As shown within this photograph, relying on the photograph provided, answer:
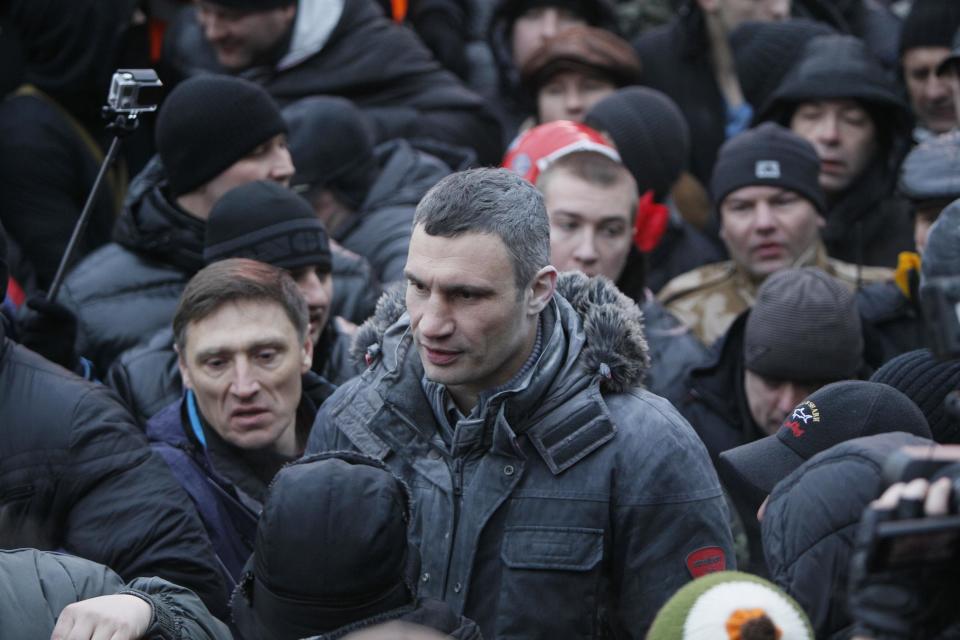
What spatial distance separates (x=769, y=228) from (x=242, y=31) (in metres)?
2.50

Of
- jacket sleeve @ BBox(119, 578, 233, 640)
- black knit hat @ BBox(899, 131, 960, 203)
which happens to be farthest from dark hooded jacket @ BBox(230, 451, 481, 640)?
black knit hat @ BBox(899, 131, 960, 203)

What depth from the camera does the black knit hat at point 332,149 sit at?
6.38 metres

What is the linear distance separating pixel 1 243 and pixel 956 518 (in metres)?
3.06

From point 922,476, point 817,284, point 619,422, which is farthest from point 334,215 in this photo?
point 922,476

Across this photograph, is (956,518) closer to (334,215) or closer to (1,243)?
(1,243)

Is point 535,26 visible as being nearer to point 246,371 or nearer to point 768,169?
point 768,169

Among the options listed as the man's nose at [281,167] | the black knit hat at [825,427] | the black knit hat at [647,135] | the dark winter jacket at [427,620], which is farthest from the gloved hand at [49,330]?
the black knit hat at [647,135]

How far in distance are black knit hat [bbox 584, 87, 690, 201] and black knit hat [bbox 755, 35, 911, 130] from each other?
647 mm

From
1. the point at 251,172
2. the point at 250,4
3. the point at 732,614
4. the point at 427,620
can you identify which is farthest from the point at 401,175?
the point at 732,614

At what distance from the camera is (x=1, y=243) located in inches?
180

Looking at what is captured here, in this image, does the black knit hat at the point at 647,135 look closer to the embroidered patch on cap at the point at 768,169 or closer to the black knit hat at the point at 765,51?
the embroidered patch on cap at the point at 768,169

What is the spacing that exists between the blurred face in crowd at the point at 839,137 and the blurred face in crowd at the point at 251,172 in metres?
2.48

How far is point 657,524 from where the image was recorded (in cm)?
396

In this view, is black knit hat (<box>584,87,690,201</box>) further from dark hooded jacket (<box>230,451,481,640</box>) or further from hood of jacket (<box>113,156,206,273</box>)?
dark hooded jacket (<box>230,451,481,640</box>)
